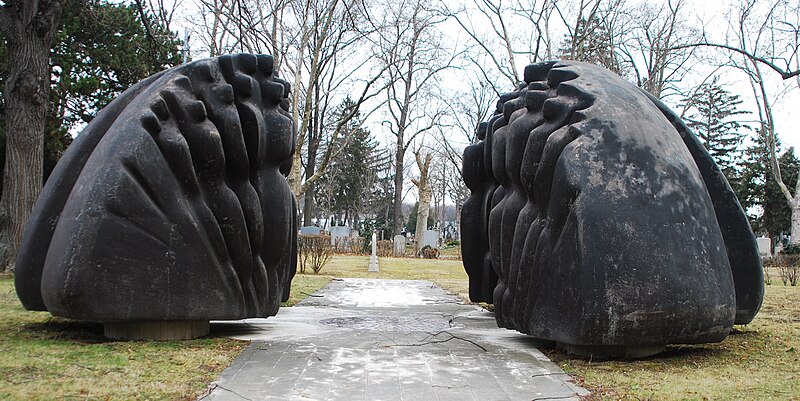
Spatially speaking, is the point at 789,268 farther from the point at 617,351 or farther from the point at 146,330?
the point at 146,330

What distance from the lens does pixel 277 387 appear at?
16.8ft

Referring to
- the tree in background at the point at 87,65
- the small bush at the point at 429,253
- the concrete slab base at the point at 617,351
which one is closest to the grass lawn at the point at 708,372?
the concrete slab base at the point at 617,351

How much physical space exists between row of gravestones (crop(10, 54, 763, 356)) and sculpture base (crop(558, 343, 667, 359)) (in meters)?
0.02

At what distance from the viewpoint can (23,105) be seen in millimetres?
13766

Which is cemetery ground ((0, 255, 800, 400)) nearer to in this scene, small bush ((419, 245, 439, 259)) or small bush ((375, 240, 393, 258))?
small bush ((419, 245, 439, 259))

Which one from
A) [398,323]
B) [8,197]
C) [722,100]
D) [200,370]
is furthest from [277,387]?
[722,100]

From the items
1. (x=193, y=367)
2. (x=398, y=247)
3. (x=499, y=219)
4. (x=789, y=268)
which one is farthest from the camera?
(x=398, y=247)

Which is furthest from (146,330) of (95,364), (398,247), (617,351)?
(398,247)

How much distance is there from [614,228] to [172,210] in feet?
14.4

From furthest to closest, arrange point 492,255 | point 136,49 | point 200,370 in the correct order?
1. point 136,49
2. point 492,255
3. point 200,370

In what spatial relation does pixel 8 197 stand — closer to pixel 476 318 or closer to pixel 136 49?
pixel 136 49

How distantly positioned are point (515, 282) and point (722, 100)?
173ft

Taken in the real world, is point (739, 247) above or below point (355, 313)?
above

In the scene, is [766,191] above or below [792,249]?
above
